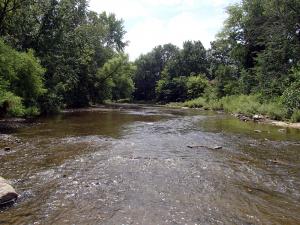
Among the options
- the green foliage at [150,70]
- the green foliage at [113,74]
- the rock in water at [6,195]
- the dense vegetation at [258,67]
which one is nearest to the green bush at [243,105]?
the dense vegetation at [258,67]

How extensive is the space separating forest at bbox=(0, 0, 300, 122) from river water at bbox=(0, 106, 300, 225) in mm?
8078

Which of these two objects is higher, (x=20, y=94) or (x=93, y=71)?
(x=93, y=71)

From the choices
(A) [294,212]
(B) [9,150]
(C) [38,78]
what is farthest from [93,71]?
→ (A) [294,212]

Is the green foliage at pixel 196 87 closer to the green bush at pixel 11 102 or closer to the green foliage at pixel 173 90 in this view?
the green foliage at pixel 173 90

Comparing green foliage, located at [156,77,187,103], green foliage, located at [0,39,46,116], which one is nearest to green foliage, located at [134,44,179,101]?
green foliage, located at [156,77,187,103]

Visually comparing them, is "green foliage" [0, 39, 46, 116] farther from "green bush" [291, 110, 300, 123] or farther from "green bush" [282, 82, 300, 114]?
"green bush" [282, 82, 300, 114]

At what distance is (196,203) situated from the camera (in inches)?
304

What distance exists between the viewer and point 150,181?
9.40m

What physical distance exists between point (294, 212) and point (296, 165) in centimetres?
482

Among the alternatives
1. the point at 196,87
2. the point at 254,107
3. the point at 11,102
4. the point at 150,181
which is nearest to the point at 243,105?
the point at 254,107

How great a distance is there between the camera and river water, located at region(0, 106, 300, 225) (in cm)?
699

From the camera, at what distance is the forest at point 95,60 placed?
75.7ft

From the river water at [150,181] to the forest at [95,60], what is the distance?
8.08 m

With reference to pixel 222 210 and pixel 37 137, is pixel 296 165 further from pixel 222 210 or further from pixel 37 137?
pixel 37 137
